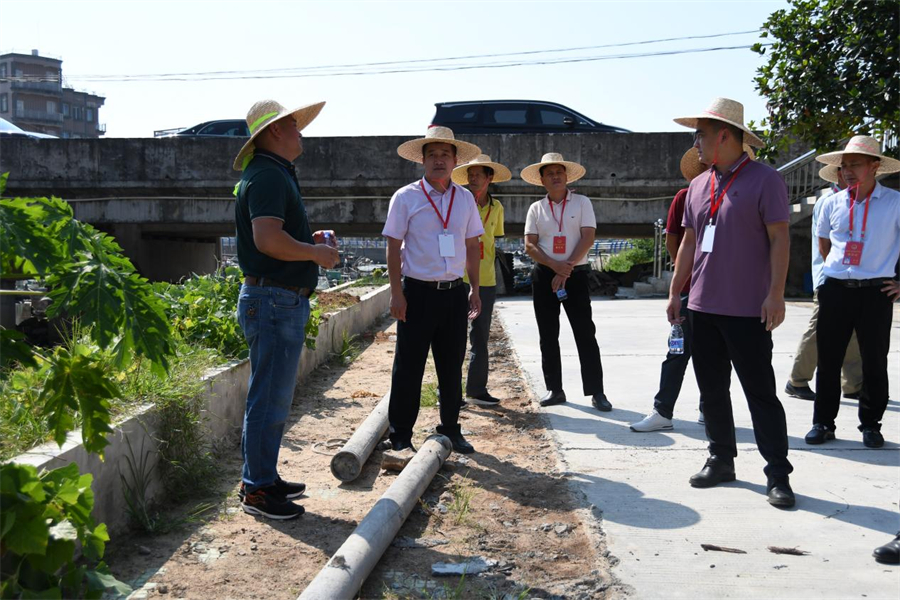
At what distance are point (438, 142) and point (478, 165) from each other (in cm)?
134

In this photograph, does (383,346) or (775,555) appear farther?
(383,346)

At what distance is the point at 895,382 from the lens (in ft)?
22.5

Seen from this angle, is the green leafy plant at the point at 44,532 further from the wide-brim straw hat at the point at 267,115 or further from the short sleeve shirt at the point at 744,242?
the short sleeve shirt at the point at 744,242

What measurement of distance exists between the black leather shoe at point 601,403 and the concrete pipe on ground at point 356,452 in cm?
180

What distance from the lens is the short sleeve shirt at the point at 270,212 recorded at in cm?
372

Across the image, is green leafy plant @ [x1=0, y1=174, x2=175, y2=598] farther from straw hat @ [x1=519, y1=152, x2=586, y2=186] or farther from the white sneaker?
straw hat @ [x1=519, y1=152, x2=586, y2=186]

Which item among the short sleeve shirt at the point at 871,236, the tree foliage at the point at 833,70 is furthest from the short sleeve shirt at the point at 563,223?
the tree foliage at the point at 833,70

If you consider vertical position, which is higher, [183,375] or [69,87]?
[69,87]

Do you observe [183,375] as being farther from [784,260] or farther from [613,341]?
[613,341]

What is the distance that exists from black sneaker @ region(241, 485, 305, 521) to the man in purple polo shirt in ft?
6.65

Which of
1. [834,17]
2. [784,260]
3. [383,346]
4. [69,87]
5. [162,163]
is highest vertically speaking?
[69,87]

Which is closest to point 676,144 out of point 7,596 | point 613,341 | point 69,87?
point 613,341

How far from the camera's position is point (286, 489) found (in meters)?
4.16

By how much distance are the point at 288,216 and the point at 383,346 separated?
6.66 m
